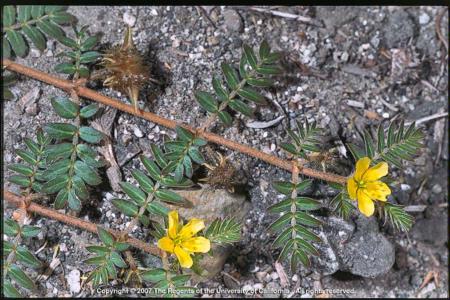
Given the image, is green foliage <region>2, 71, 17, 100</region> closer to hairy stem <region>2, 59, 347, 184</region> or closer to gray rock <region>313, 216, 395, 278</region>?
hairy stem <region>2, 59, 347, 184</region>

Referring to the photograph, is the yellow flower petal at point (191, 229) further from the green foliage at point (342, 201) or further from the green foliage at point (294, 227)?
the green foliage at point (342, 201)

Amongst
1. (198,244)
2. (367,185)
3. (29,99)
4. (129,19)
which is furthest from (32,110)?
(367,185)

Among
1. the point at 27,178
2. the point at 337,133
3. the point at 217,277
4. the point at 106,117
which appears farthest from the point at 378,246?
the point at 27,178

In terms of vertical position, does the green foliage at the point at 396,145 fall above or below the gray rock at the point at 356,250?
above

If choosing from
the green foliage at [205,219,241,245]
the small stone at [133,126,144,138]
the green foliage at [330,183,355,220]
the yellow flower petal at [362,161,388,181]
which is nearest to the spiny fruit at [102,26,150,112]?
the small stone at [133,126,144,138]

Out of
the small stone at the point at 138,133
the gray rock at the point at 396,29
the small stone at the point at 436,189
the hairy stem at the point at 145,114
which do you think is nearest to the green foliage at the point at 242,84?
the hairy stem at the point at 145,114

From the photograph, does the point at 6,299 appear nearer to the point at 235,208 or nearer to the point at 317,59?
the point at 235,208

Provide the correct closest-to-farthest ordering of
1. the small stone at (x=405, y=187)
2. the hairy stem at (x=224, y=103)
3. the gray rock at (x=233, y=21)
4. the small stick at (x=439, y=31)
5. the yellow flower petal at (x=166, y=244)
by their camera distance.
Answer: the yellow flower petal at (x=166, y=244)
the hairy stem at (x=224, y=103)
the gray rock at (x=233, y=21)
the small stone at (x=405, y=187)
the small stick at (x=439, y=31)
